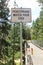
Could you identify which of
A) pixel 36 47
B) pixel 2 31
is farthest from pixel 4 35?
pixel 36 47

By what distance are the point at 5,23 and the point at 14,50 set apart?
193 centimetres

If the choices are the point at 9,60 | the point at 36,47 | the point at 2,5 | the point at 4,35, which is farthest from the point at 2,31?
the point at 36,47

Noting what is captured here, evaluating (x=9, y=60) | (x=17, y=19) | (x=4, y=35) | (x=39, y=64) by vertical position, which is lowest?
(x=9, y=60)

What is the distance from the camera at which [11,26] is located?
10297 mm

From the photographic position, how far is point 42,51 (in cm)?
389

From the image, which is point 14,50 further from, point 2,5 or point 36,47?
point 36,47

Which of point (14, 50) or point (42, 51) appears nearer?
point (42, 51)

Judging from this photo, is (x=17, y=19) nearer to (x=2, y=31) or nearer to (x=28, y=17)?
(x=28, y=17)

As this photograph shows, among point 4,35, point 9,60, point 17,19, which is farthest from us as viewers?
point 9,60

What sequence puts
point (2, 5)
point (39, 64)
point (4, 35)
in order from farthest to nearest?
point (4, 35)
point (2, 5)
point (39, 64)

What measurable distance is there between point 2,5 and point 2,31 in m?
1.28

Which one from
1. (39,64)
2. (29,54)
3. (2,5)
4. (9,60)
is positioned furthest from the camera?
(9,60)

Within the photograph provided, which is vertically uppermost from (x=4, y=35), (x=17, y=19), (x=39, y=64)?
(x=17, y=19)

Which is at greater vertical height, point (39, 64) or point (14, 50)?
point (39, 64)
